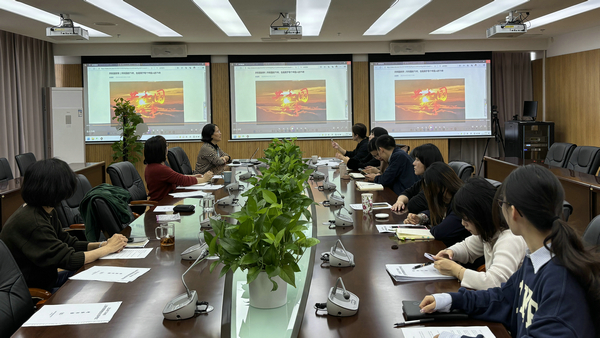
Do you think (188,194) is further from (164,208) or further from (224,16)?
(224,16)

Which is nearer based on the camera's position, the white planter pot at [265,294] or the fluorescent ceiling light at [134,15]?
the white planter pot at [265,294]

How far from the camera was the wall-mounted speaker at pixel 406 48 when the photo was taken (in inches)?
344

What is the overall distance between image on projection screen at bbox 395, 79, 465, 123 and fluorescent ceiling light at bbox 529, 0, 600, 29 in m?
1.82

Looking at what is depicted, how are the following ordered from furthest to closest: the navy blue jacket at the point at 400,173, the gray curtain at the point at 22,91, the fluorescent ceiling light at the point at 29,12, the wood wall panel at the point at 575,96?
the wood wall panel at the point at 575,96 → the gray curtain at the point at 22,91 → the fluorescent ceiling light at the point at 29,12 → the navy blue jacket at the point at 400,173

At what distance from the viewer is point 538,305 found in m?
1.29

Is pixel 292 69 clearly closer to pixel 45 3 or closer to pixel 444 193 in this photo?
pixel 45 3

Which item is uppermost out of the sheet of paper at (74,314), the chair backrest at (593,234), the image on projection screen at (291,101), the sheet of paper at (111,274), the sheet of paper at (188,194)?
the image on projection screen at (291,101)

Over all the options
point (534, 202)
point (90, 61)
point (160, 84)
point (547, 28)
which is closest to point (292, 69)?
point (160, 84)

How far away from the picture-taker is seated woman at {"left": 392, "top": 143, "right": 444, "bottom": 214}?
130 inches

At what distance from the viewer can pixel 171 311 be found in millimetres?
1546

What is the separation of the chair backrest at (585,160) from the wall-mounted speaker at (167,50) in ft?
20.8

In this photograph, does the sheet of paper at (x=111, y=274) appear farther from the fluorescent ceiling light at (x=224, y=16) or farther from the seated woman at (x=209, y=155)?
the fluorescent ceiling light at (x=224, y=16)

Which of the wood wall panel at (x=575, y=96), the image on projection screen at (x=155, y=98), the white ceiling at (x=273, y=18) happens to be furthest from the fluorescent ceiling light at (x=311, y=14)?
the wood wall panel at (x=575, y=96)

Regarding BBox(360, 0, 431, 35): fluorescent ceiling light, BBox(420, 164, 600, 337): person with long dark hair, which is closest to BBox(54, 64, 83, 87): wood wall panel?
BBox(360, 0, 431, 35): fluorescent ceiling light
